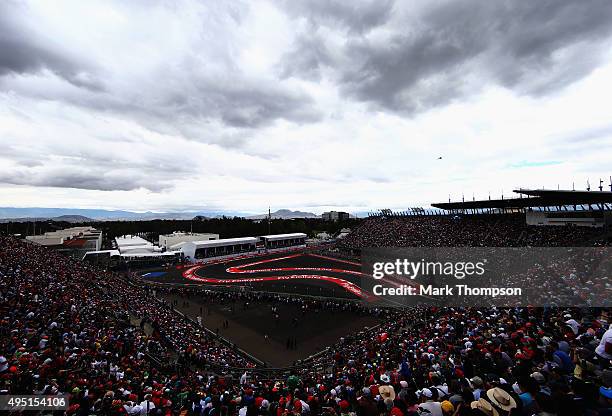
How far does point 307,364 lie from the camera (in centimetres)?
1820

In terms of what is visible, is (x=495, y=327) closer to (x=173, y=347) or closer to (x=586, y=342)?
(x=586, y=342)

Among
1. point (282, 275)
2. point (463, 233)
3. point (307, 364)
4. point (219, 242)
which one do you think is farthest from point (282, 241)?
point (307, 364)

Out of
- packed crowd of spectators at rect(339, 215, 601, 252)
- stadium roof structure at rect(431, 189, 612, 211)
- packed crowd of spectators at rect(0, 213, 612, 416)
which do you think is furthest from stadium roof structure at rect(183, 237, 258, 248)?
stadium roof structure at rect(431, 189, 612, 211)

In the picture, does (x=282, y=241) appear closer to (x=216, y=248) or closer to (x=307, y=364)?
(x=216, y=248)

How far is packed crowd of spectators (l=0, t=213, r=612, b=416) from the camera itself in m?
6.38

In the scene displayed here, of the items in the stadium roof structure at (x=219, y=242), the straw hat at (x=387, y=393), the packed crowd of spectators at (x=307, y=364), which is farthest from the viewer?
the stadium roof structure at (x=219, y=242)

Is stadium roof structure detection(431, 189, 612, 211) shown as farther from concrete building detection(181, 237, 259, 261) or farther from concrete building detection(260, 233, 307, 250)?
concrete building detection(181, 237, 259, 261)

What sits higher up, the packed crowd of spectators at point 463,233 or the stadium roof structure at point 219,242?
the packed crowd of spectators at point 463,233

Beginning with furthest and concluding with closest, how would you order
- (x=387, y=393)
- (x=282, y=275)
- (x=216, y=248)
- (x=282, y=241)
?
(x=282, y=241) < (x=216, y=248) < (x=282, y=275) < (x=387, y=393)

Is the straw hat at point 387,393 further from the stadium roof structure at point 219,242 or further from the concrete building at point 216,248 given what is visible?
the stadium roof structure at point 219,242

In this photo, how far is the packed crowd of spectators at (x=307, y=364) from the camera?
638cm

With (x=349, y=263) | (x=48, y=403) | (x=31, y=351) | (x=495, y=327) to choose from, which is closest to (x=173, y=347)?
(x=31, y=351)

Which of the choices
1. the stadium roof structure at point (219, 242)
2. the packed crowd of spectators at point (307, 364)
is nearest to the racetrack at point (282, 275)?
the stadium roof structure at point (219, 242)

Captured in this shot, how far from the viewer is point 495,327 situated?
1301 centimetres
